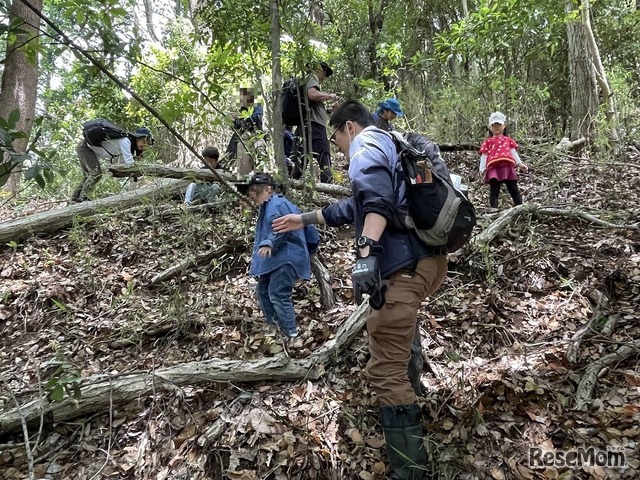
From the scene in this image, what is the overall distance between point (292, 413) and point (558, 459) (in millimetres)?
1666

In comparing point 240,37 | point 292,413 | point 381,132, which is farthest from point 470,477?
point 240,37

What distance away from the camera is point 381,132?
2535 mm

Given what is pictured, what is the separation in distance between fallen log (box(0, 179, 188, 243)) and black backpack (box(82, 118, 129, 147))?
3.37 ft

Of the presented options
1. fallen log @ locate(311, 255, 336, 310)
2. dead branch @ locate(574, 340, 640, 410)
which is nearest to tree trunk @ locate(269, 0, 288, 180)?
fallen log @ locate(311, 255, 336, 310)

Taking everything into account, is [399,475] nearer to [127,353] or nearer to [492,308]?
[492,308]

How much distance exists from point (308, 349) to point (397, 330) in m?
1.33

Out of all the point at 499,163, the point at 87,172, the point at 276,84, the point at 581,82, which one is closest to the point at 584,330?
the point at 499,163

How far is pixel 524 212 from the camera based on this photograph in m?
4.81

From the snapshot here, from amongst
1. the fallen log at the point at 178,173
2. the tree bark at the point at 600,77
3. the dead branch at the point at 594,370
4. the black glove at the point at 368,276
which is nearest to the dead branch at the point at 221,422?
the black glove at the point at 368,276

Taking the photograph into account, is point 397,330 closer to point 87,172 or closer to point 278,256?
point 278,256

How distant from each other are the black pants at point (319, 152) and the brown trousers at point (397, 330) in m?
3.10

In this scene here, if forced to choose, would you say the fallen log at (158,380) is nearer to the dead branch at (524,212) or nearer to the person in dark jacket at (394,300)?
the person in dark jacket at (394,300)

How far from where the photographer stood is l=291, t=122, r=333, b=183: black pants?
17.7 ft

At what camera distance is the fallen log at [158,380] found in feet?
→ 9.73
